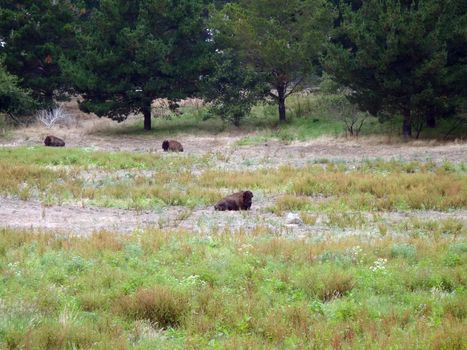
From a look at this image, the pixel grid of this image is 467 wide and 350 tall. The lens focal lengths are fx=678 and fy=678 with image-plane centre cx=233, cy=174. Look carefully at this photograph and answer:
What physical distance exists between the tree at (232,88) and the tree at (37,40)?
11.0m

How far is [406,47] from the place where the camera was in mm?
33000

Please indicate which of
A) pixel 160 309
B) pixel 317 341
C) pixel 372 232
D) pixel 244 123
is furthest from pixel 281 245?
pixel 244 123

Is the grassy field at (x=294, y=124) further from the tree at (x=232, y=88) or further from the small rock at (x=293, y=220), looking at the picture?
the small rock at (x=293, y=220)

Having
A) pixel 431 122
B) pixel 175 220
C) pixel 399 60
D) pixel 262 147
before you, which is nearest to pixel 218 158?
pixel 262 147

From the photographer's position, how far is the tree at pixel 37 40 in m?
47.0

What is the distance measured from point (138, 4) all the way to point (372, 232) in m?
35.8

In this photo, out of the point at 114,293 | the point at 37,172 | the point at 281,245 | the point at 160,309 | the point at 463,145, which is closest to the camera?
the point at 160,309

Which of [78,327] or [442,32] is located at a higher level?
[442,32]

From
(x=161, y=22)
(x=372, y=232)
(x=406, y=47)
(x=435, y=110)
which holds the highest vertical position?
(x=161, y=22)

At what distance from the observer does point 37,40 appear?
48531 mm

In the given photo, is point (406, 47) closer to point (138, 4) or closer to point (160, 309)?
point (138, 4)

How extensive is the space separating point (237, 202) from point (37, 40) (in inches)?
1396

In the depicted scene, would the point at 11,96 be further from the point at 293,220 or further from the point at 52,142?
the point at 293,220

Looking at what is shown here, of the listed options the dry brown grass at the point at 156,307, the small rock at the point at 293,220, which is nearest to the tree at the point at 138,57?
the small rock at the point at 293,220
